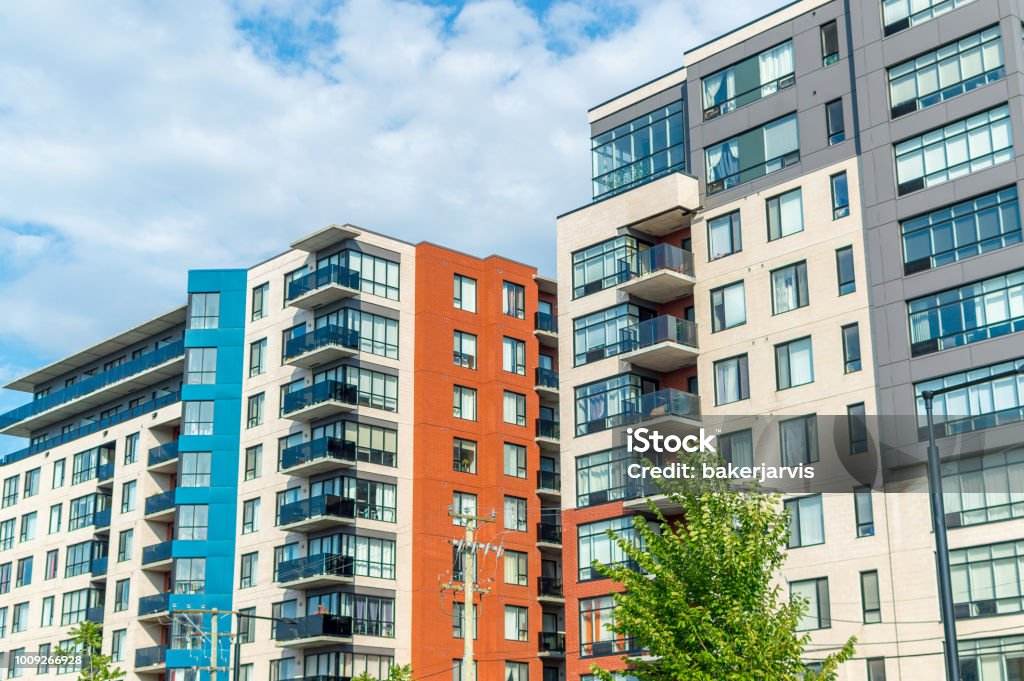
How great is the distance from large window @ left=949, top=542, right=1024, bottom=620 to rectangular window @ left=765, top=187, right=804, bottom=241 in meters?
14.1

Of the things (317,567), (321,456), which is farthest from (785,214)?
(317,567)

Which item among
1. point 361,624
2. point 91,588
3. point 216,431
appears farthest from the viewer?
point 91,588

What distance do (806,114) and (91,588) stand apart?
54.4 m

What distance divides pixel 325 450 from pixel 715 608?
121 feet

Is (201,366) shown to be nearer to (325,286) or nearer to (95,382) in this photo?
(325,286)

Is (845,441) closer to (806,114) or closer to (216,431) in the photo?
(806,114)

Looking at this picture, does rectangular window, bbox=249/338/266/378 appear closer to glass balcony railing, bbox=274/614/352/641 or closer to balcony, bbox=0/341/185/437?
balcony, bbox=0/341/185/437

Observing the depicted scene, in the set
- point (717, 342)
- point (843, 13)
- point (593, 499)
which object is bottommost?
point (593, 499)

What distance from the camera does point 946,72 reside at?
155 ft

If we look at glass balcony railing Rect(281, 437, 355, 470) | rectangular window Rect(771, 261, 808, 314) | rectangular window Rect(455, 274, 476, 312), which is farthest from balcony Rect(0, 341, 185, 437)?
rectangular window Rect(771, 261, 808, 314)

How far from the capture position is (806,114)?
51.3 metres

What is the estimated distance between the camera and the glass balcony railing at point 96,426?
81188mm

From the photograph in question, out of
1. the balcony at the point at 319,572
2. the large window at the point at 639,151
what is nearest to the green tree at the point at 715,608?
the large window at the point at 639,151

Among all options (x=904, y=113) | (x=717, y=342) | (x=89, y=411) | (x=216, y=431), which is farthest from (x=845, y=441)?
(x=89, y=411)
